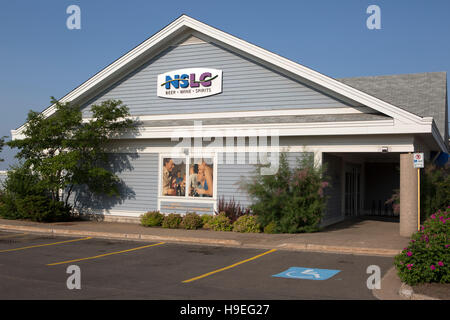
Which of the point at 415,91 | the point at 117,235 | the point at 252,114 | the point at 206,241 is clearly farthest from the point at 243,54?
the point at 415,91

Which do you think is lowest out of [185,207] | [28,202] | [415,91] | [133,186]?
[185,207]

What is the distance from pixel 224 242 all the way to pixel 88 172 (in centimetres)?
736

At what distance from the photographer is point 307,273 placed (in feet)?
32.2

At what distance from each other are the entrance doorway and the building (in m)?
0.15

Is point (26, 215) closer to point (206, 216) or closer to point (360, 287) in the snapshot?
point (206, 216)

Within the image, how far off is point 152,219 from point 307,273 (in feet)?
30.3

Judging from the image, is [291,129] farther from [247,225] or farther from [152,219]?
[152,219]

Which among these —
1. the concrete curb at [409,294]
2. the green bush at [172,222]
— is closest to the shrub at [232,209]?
the green bush at [172,222]

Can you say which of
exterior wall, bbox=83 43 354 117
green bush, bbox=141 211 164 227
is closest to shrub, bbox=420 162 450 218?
exterior wall, bbox=83 43 354 117

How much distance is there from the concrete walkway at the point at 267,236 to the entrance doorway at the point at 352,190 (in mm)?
2401

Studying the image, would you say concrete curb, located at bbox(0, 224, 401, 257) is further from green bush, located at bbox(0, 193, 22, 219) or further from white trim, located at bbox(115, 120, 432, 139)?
white trim, located at bbox(115, 120, 432, 139)

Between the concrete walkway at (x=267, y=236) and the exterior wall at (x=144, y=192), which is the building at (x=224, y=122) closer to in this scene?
the exterior wall at (x=144, y=192)

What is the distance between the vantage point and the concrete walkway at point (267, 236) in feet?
42.0

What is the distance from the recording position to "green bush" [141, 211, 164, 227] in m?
17.9
